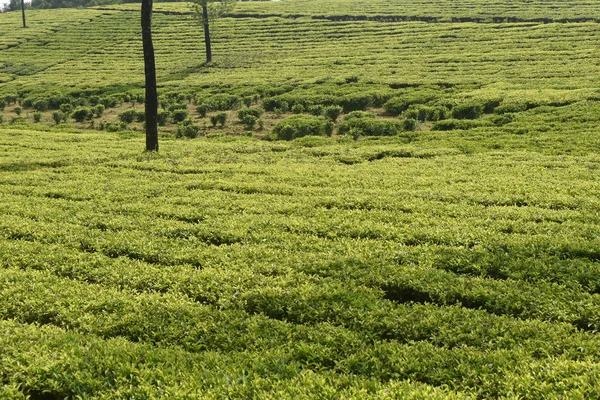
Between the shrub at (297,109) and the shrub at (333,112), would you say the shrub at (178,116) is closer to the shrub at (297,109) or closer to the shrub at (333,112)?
the shrub at (297,109)

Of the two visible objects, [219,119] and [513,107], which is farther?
[219,119]

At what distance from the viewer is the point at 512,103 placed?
28188 mm

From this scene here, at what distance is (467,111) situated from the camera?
28.1 metres

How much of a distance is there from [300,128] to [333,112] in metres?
4.91

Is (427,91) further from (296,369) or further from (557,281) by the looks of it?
(296,369)

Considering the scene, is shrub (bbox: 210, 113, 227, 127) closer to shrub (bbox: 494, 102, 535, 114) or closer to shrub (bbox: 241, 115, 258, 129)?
shrub (bbox: 241, 115, 258, 129)

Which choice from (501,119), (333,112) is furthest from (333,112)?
(501,119)

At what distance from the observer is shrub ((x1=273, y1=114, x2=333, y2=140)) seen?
25898 mm

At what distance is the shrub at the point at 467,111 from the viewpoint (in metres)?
27.8

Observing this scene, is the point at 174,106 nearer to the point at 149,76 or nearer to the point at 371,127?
the point at 149,76

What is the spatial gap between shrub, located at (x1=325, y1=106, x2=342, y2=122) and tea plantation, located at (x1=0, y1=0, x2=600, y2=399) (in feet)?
7.69


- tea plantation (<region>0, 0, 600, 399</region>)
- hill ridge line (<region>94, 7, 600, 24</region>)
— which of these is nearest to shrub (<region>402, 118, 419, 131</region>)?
tea plantation (<region>0, 0, 600, 399</region>)

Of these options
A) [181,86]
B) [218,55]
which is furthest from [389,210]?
[218,55]

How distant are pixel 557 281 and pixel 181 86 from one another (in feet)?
135
